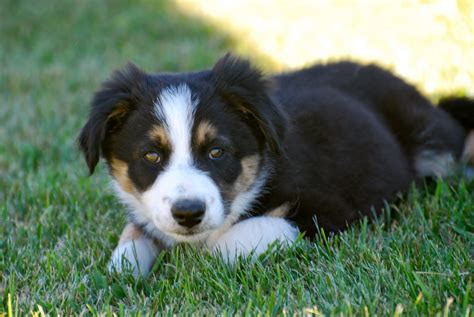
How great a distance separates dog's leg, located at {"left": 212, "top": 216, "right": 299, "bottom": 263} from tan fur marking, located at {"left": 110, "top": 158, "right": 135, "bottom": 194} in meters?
0.55

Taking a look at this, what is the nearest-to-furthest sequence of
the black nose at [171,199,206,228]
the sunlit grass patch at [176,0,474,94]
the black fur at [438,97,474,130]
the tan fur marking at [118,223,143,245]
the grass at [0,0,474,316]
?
the grass at [0,0,474,316]
the black nose at [171,199,206,228]
the tan fur marking at [118,223,143,245]
the black fur at [438,97,474,130]
the sunlit grass patch at [176,0,474,94]

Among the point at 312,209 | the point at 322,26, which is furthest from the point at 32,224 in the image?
the point at 322,26

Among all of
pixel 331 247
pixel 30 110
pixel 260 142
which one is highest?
pixel 260 142

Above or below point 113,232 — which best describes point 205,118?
above

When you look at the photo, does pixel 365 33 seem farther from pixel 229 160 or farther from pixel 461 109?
pixel 229 160

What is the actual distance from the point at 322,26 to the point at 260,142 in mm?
5517

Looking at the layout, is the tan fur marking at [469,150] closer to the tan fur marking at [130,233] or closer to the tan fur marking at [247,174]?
the tan fur marking at [247,174]

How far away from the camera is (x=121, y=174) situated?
3504 mm

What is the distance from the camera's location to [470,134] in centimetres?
478

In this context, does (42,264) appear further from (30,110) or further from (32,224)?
(30,110)

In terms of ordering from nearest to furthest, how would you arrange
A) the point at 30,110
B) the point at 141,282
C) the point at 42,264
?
the point at 141,282 < the point at 42,264 < the point at 30,110

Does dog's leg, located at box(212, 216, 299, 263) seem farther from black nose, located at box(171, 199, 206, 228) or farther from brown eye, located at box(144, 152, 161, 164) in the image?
brown eye, located at box(144, 152, 161, 164)

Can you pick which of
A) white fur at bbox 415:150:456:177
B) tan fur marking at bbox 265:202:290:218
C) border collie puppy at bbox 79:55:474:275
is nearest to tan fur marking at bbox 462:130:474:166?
white fur at bbox 415:150:456:177

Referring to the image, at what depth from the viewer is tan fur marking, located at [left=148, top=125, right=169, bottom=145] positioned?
10.5 ft
